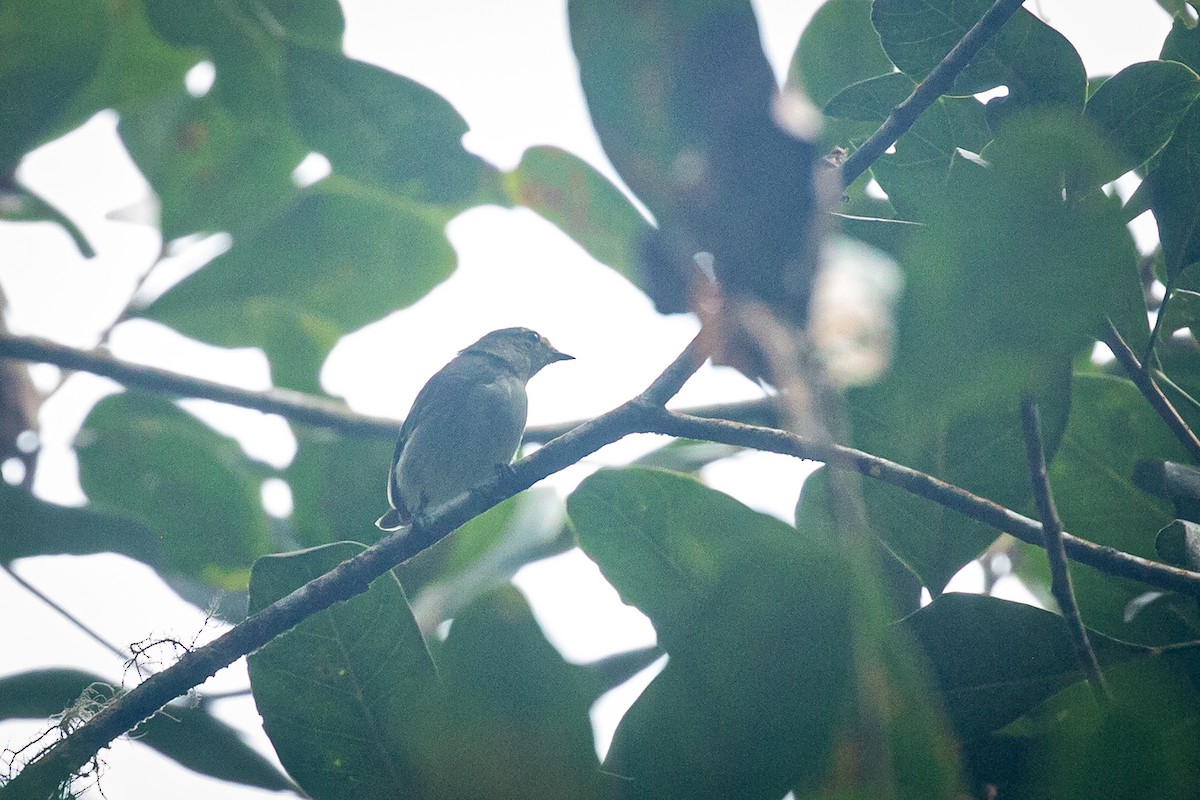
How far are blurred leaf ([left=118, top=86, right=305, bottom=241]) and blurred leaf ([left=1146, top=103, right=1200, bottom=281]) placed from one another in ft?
8.15

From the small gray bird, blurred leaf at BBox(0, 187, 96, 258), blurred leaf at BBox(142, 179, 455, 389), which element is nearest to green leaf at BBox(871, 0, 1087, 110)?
blurred leaf at BBox(142, 179, 455, 389)

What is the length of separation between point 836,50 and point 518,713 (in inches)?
75.6

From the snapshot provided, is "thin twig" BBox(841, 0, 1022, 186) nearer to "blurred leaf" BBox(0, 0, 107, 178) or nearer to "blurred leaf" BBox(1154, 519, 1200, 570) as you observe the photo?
"blurred leaf" BBox(1154, 519, 1200, 570)

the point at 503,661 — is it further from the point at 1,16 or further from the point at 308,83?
the point at 1,16

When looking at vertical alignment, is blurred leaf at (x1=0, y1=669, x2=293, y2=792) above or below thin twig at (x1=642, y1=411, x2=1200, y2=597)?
above

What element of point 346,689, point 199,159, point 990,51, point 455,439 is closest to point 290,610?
point 346,689

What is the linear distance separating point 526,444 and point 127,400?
4.38 feet

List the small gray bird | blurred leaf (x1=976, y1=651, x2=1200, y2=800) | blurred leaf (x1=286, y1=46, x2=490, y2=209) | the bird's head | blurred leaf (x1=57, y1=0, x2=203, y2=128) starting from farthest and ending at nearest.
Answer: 1. the bird's head
2. the small gray bird
3. blurred leaf (x1=57, y1=0, x2=203, y2=128)
4. blurred leaf (x1=286, y1=46, x2=490, y2=209)
5. blurred leaf (x1=976, y1=651, x2=1200, y2=800)

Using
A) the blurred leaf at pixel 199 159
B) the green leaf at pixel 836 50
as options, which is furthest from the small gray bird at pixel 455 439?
the green leaf at pixel 836 50

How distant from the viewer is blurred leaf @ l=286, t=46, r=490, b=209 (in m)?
2.52

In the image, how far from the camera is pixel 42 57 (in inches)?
102

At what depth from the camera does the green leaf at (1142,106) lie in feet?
5.32

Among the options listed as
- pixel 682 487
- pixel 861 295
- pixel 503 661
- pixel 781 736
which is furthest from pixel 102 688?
pixel 861 295

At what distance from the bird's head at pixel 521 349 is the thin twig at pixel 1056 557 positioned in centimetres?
339
